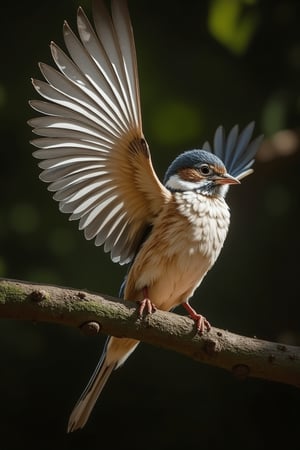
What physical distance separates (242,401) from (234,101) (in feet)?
6.55

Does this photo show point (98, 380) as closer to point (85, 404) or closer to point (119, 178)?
point (85, 404)

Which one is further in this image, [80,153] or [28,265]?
[28,265]

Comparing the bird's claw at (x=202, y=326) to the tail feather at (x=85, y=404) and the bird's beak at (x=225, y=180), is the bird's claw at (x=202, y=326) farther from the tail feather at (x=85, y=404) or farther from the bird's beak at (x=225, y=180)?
the bird's beak at (x=225, y=180)

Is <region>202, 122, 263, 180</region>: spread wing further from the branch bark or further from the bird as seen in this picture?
the branch bark

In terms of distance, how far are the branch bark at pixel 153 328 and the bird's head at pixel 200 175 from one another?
1.16 m

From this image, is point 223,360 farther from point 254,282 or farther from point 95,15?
point 254,282

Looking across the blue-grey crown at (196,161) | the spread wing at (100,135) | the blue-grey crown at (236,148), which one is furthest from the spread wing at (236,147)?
the spread wing at (100,135)

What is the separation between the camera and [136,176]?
4.31 meters

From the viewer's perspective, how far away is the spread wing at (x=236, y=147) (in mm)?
5496

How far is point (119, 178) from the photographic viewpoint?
4355 millimetres

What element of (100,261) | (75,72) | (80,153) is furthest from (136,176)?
(100,261)

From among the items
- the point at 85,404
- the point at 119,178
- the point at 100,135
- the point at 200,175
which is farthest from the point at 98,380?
the point at 100,135

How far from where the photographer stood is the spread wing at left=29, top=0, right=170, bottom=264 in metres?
3.85

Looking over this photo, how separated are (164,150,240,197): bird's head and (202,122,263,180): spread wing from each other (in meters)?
0.54
